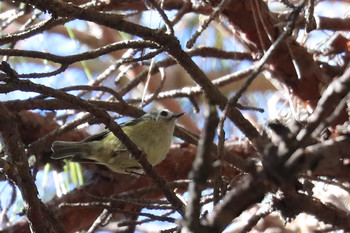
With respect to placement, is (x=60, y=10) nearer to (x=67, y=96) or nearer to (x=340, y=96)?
(x=67, y=96)

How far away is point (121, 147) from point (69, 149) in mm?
341

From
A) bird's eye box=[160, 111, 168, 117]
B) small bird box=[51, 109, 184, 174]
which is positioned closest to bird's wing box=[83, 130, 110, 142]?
small bird box=[51, 109, 184, 174]

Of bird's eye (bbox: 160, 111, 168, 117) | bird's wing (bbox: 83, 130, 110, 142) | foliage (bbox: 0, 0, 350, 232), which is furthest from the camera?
bird's eye (bbox: 160, 111, 168, 117)

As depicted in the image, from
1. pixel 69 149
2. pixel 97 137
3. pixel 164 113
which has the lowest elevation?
pixel 69 149

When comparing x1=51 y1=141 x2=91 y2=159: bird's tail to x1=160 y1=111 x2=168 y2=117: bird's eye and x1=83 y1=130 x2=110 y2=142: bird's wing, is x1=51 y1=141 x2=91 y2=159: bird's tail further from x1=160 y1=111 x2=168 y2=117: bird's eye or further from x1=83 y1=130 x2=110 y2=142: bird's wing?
x1=160 y1=111 x2=168 y2=117: bird's eye

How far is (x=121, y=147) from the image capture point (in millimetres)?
3482

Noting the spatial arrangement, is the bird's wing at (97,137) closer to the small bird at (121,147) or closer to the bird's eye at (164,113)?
the small bird at (121,147)

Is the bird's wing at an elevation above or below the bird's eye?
below

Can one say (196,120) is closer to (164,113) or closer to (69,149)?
(164,113)

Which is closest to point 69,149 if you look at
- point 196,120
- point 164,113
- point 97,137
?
point 97,137

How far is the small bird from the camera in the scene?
129 inches

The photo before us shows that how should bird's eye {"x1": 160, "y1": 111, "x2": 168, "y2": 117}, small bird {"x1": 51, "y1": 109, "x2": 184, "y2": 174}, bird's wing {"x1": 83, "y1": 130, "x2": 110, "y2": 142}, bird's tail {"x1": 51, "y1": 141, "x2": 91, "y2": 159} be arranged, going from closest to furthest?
bird's tail {"x1": 51, "y1": 141, "x2": 91, "y2": 159}
small bird {"x1": 51, "y1": 109, "x2": 184, "y2": 174}
bird's wing {"x1": 83, "y1": 130, "x2": 110, "y2": 142}
bird's eye {"x1": 160, "y1": 111, "x2": 168, "y2": 117}

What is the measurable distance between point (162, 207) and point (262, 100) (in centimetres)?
271

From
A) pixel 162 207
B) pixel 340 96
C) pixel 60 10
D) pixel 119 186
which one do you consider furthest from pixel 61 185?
pixel 340 96
